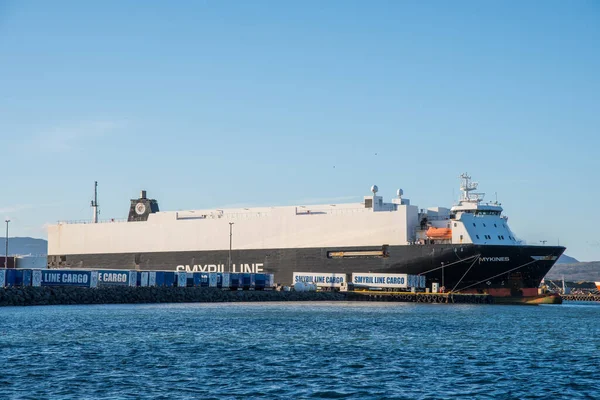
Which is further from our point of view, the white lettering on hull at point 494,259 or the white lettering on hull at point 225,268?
the white lettering on hull at point 225,268

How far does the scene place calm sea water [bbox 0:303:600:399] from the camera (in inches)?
945

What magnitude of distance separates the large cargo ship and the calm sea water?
815 inches

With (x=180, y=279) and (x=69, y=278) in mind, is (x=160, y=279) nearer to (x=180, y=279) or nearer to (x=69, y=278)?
(x=180, y=279)

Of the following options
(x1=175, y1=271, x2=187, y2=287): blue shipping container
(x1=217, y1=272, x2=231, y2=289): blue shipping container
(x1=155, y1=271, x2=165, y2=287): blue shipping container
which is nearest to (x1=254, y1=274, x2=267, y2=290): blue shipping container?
(x1=217, y1=272, x2=231, y2=289): blue shipping container

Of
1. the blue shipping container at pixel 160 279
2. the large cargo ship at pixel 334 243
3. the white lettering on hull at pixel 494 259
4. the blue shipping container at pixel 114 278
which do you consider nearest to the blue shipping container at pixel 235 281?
the large cargo ship at pixel 334 243

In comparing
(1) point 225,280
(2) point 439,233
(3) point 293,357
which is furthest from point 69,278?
(3) point 293,357

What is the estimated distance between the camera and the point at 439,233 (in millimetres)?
72000

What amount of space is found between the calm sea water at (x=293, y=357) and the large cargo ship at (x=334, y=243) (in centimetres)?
2069

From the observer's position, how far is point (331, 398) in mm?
22750

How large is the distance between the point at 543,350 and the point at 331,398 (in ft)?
47.0

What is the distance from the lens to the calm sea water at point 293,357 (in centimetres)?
2402

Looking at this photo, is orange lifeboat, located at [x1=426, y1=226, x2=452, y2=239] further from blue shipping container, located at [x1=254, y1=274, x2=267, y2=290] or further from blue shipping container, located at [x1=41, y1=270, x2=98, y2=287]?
blue shipping container, located at [x1=41, y1=270, x2=98, y2=287]

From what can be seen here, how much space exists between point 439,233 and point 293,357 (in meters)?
43.0

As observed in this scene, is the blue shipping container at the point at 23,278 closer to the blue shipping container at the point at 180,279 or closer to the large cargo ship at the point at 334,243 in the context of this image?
the blue shipping container at the point at 180,279
